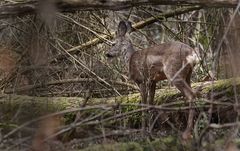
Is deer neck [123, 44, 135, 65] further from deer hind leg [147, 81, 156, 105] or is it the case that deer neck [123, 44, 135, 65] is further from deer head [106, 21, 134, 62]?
deer hind leg [147, 81, 156, 105]

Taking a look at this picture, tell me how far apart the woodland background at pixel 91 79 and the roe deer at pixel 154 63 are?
27 centimetres

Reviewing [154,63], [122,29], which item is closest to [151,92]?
[154,63]

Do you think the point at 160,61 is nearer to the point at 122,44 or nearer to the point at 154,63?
the point at 154,63

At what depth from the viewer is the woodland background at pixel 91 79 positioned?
238 inches

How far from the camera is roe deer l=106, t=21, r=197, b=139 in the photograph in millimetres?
7766

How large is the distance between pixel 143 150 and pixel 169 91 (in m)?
3.15

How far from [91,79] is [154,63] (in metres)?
1.32

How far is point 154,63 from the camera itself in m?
8.32

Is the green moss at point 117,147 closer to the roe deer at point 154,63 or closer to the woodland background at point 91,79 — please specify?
the woodland background at point 91,79

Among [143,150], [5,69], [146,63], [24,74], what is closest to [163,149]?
[143,150]

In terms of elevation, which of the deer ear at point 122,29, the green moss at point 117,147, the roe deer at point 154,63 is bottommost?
the green moss at point 117,147

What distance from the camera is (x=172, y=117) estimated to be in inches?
313

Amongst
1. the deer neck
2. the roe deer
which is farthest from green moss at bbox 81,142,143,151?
the deer neck

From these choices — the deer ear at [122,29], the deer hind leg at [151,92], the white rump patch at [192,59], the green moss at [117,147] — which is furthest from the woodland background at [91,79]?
the white rump patch at [192,59]
